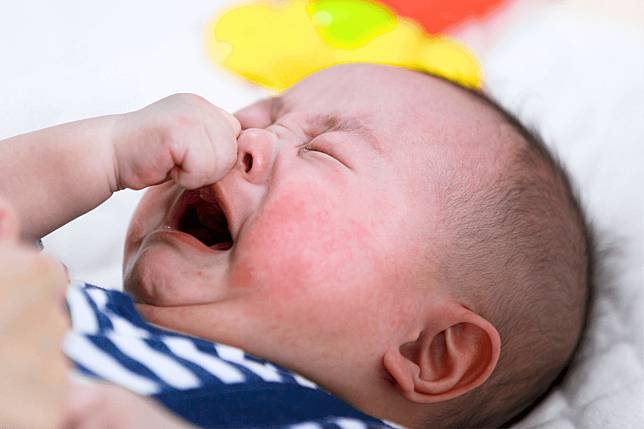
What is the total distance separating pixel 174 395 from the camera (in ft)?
2.55

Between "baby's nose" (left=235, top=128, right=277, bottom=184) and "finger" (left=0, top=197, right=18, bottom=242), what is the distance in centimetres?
42

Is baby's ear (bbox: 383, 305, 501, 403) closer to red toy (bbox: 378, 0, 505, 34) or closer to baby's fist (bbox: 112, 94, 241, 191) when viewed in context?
baby's fist (bbox: 112, 94, 241, 191)

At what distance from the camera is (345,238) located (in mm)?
920

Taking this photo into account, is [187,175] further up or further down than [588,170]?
further down

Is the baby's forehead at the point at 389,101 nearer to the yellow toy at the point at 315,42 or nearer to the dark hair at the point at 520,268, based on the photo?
the dark hair at the point at 520,268

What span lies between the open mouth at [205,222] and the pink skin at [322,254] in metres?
0.02

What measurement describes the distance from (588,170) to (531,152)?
1.21ft

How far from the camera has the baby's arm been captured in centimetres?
93

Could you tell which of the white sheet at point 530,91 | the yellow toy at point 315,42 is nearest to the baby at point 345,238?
the white sheet at point 530,91

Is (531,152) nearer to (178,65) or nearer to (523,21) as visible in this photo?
(178,65)

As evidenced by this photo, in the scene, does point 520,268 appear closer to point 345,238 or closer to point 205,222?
point 345,238

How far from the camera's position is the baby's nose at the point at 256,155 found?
3.11 ft

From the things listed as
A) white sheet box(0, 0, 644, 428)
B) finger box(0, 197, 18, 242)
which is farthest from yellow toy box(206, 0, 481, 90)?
finger box(0, 197, 18, 242)

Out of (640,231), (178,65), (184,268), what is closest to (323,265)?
(184,268)
